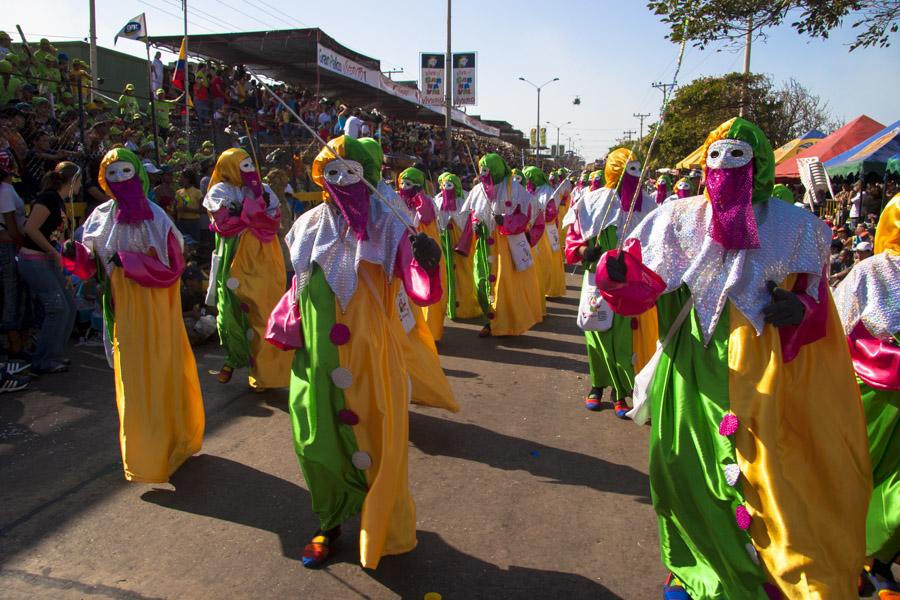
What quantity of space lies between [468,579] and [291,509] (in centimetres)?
123

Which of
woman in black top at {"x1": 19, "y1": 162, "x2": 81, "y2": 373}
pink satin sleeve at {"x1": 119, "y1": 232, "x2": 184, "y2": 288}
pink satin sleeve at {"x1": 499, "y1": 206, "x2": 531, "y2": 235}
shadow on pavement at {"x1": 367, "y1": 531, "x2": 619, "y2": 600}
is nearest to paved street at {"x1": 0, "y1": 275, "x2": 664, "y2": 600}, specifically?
shadow on pavement at {"x1": 367, "y1": 531, "x2": 619, "y2": 600}

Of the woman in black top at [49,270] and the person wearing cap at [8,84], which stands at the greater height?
the person wearing cap at [8,84]

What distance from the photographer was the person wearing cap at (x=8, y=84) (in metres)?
10.2

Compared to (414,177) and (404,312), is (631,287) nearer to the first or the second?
(404,312)

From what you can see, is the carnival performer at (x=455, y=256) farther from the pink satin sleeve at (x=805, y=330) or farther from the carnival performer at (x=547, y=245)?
the pink satin sleeve at (x=805, y=330)

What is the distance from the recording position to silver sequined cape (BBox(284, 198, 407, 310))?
336 cm

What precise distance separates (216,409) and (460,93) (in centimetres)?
2481

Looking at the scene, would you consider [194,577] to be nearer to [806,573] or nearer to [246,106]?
[806,573]

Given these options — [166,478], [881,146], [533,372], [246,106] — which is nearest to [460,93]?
[246,106]

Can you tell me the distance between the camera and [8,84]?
10391 millimetres

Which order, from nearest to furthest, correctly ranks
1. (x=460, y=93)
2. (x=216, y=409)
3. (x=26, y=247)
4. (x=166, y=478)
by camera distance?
(x=166, y=478), (x=216, y=409), (x=26, y=247), (x=460, y=93)

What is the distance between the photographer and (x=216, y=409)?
5.92 meters

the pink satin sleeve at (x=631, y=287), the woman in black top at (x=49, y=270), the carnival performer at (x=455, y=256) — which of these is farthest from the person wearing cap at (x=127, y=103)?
→ the pink satin sleeve at (x=631, y=287)

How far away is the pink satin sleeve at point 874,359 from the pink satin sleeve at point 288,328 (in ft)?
8.39
